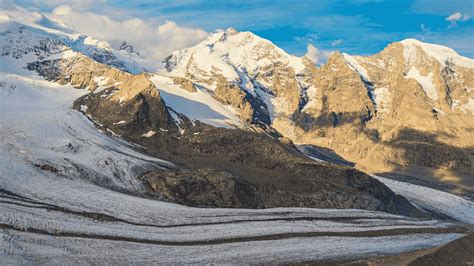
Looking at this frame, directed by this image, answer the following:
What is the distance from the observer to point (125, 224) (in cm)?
6438

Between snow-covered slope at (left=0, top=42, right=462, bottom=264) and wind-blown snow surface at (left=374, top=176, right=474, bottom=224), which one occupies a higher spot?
snow-covered slope at (left=0, top=42, right=462, bottom=264)

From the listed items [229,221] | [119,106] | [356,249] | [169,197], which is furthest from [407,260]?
[119,106]

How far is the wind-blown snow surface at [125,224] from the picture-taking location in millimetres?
52594

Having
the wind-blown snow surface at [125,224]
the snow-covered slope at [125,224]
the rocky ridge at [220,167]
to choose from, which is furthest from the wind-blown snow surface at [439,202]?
the snow-covered slope at [125,224]

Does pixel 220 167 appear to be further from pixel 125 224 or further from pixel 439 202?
pixel 439 202

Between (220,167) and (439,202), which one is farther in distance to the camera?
(439,202)

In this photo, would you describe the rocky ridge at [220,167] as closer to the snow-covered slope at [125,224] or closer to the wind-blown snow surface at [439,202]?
the snow-covered slope at [125,224]

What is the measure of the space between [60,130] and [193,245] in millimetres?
71981

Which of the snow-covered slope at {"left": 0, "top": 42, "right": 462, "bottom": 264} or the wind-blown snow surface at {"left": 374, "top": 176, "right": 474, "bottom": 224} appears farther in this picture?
the wind-blown snow surface at {"left": 374, "top": 176, "right": 474, "bottom": 224}

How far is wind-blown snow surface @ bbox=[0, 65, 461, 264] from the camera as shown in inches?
2071

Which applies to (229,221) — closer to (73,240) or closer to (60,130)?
(73,240)

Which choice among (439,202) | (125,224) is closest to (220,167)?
(125,224)

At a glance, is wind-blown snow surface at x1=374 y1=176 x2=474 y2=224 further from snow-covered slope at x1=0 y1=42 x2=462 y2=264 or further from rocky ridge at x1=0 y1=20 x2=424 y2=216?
snow-covered slope at x1=0 y1=42 x2=462 y2=264

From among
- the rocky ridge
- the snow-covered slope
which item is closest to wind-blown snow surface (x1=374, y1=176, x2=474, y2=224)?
the rocky ridge
